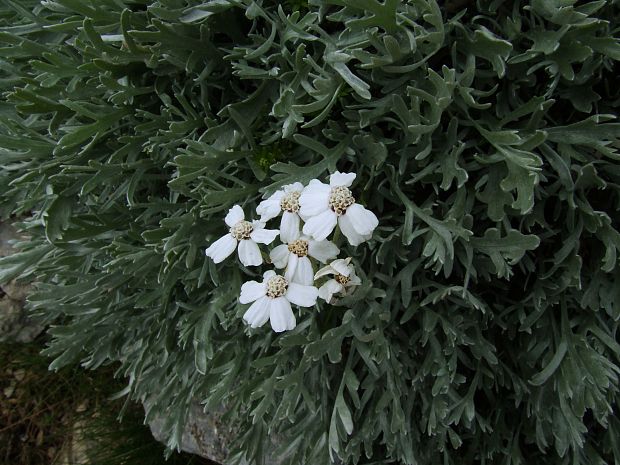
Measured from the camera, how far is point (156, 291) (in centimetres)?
176

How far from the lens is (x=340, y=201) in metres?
1.28

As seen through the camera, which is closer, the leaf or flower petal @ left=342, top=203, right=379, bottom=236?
flower petal @ left=342, top=203, right=379, bottom=236

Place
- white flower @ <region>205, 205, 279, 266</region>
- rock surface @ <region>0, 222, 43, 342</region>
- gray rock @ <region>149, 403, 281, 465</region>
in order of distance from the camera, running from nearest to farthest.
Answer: white flower @ <region>205, 205, 279, 266</region> < gray rock @ <region>149, 403, 281, 465</region> < rock surface @ <region>0, 222, 43, 342</region>

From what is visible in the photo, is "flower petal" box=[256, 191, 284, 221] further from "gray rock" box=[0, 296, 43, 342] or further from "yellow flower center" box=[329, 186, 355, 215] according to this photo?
"gray rock" box=[0, 296, 43, 342]

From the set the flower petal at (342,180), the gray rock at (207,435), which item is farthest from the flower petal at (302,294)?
the gray rock at (207,435)

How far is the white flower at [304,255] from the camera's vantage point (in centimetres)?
132

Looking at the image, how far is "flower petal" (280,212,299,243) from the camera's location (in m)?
1.33

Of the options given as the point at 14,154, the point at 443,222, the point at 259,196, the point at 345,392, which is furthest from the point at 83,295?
the point at 443,222

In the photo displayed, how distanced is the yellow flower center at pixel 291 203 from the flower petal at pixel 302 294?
0.16 metres

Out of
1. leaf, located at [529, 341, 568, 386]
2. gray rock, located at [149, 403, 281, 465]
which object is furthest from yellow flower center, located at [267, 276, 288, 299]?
gray rock, located at [149, 403, 281, 465]

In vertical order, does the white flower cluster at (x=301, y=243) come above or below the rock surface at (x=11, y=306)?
above

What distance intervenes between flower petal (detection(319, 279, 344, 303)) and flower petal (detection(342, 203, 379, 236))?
0.45ft

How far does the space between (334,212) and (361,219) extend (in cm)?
6

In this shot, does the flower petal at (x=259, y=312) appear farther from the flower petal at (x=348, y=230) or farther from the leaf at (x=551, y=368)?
the leaf at (x=551, y=368)
